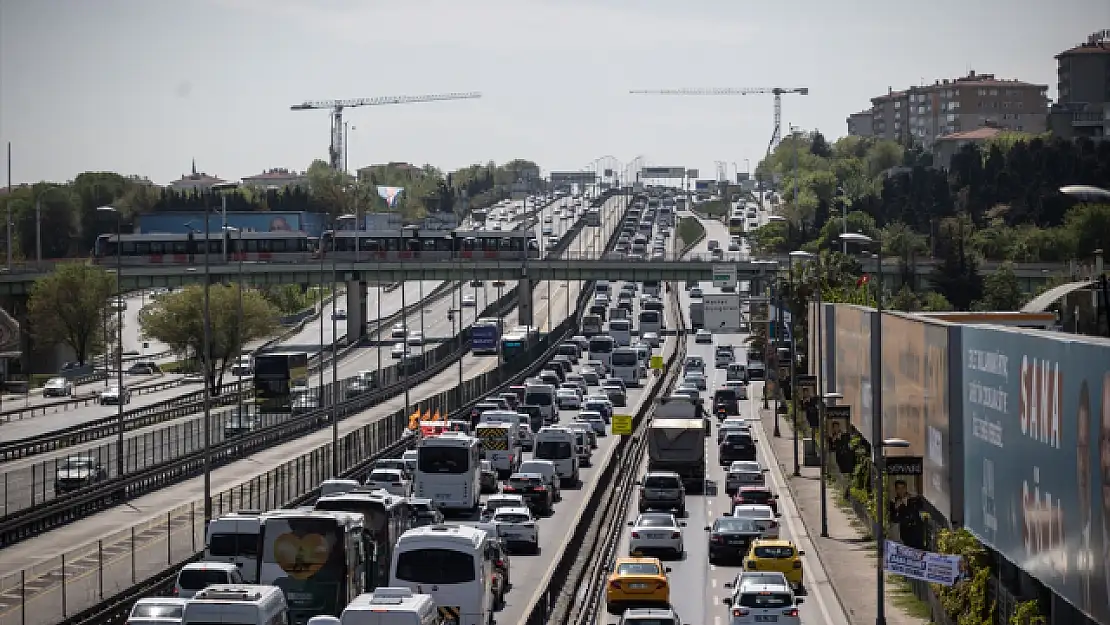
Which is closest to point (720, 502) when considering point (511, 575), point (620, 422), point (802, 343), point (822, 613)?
point (620, 422)

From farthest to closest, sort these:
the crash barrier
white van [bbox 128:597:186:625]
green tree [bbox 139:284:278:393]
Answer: green tree [bbox 139:284:278:393] < the crash barrier < white van [bbox 128:597:186:625]

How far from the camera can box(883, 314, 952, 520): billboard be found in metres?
39.3

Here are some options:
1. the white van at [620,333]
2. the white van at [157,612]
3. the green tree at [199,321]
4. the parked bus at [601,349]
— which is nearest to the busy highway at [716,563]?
the white van at [157,612]

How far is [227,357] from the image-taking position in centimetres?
12962

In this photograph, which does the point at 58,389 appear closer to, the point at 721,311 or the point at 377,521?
the point at 721,311

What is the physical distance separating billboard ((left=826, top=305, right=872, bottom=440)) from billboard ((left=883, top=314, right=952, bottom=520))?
18.0ft

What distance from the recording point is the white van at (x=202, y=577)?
30.8 meters

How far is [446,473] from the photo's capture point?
50562 mm

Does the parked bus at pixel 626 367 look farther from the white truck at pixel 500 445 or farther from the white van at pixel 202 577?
the white van at pixel 202 577

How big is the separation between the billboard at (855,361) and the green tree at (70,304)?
72245 mm

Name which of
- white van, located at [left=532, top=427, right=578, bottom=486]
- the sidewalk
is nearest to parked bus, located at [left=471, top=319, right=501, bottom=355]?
the sidewalk

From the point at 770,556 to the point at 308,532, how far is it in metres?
11.8

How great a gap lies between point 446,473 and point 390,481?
2.79 m

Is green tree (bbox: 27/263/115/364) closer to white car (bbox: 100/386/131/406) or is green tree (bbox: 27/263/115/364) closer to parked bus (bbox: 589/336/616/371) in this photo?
white car (bbox: 100/386/131/406)
